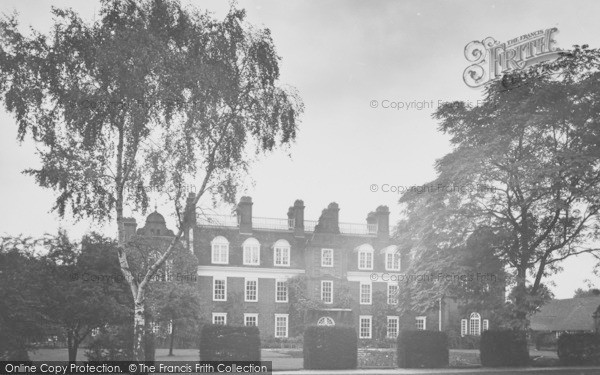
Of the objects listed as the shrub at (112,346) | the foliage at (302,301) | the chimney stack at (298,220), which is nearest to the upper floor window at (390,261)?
the foliage at (302,301)

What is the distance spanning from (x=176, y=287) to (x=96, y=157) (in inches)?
546

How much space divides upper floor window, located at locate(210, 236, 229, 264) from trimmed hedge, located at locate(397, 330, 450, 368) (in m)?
25.7

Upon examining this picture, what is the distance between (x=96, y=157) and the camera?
71.8 ft

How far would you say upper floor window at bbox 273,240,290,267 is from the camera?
51.3 m

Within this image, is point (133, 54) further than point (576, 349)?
No

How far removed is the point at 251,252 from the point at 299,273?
416cm

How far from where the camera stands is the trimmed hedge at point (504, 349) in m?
27.1

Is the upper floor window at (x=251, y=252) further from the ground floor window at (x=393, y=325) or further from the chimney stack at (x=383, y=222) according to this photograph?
the ground floor window at (x=393, y=325)

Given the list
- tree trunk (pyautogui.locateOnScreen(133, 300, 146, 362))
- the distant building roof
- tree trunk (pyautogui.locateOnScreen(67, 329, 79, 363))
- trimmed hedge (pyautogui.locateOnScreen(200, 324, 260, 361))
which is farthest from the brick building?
tree trunk (pyautogui.locateOnScreen(133, 300, 146, 362))

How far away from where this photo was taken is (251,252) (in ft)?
167

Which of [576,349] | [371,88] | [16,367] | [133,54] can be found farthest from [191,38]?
[576,349]

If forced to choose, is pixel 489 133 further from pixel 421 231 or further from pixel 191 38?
pixel 191 38

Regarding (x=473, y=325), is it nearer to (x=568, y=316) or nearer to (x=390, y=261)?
(x=390, y=261)

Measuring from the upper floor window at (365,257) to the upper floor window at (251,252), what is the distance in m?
8.55
